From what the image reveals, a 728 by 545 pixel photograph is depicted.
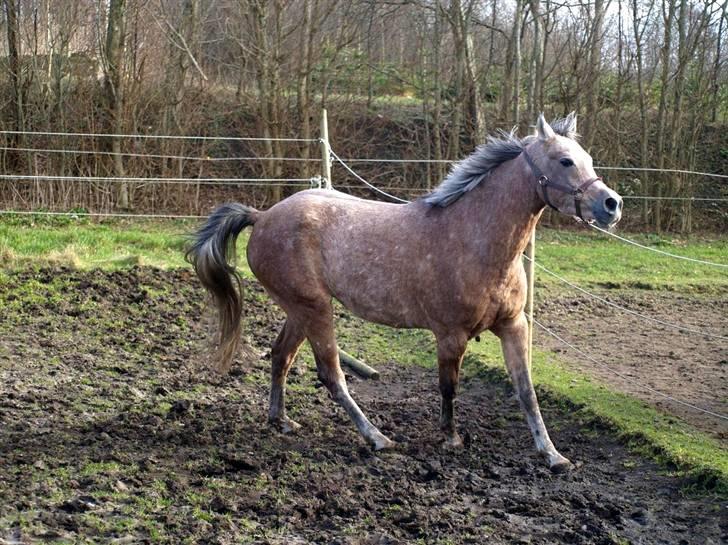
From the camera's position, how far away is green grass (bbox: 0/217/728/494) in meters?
5.24

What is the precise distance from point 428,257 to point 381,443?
1116 millimetres

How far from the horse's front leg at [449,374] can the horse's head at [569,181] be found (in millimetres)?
956

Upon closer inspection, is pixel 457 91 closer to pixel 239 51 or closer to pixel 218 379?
pixel 239 51

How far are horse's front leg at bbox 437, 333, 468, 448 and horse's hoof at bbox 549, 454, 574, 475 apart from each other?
0.58m

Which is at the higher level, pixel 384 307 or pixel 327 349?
pixel 384 307

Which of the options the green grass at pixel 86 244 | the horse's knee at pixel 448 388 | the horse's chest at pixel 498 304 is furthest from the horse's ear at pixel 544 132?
the green grass at pixel 86 244

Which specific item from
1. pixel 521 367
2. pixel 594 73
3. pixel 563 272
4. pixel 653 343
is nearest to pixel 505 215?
pixel 521 367

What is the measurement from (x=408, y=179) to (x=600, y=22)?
14.5 ft

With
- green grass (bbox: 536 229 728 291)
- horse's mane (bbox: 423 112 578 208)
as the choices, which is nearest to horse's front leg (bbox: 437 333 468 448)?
horse's mane (bbox: 423 112 578 208)

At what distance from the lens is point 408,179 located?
16531mm

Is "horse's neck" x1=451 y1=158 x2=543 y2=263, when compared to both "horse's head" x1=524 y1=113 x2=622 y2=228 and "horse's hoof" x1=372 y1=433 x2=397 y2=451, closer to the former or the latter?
"horse's head" x1=524 y1=113 x2=622 y2=228

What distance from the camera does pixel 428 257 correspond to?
17.1 feet

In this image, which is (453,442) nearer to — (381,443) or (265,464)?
(381,443)

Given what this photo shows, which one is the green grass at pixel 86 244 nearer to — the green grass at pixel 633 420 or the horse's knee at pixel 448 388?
the green grass at pixel 633 420
